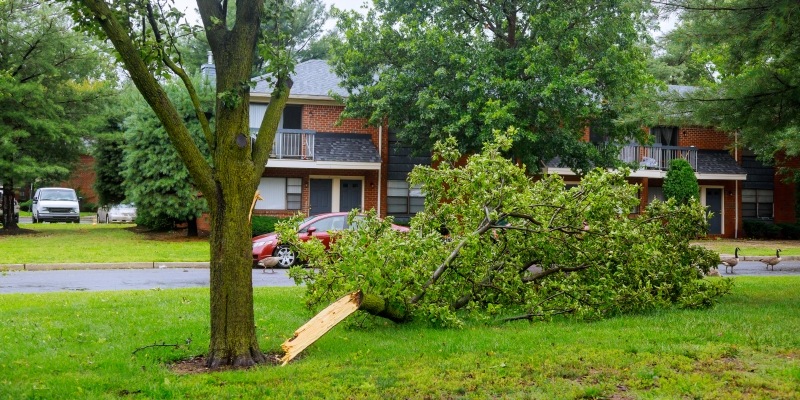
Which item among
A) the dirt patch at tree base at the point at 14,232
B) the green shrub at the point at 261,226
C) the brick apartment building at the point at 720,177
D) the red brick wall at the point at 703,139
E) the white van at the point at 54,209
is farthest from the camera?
the white van at the point at 54,209

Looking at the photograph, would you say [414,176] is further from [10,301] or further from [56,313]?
[10,301]

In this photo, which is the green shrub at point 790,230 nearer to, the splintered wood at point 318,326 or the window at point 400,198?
the window at point 400,198

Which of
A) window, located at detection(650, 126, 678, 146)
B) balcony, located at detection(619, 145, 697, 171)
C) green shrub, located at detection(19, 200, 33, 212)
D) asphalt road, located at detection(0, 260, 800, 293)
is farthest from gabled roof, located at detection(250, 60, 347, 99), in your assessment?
green shrub, located at detection(19, 200, 33, 212)

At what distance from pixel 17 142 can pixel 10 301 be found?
740 inches

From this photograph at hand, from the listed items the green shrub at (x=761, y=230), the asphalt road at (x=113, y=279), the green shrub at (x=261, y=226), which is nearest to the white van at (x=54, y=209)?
the green shrub at (x=261, y=226)

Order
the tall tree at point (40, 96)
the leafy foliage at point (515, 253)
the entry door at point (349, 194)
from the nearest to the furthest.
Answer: the leafy foliage at point (515, 253) < the tall tree at point (40, 96) < the entry door at point (349, 194)

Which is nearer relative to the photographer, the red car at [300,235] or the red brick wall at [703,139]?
the red car at [300,235]

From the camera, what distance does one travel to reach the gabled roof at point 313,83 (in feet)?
90.0

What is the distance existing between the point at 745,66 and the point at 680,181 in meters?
19.3

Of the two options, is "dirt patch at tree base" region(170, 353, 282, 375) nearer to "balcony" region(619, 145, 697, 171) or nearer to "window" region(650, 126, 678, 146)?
"balcony" region(619, 145, 697, 171)

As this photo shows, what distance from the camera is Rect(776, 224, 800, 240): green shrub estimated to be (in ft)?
104

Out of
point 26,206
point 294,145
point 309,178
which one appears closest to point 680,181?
point 309,178

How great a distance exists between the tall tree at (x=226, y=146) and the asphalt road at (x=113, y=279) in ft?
19.9

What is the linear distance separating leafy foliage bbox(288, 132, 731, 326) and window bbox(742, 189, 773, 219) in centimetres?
2551
